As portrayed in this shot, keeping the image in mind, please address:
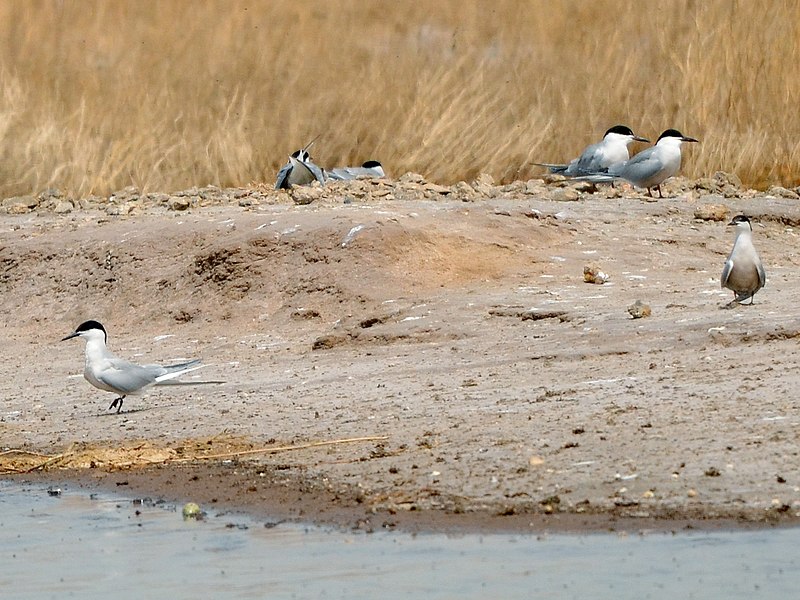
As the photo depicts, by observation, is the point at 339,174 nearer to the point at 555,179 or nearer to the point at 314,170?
the point at 314,170

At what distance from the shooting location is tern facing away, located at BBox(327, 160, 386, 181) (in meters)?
16.1

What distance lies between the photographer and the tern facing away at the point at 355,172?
53.0ft

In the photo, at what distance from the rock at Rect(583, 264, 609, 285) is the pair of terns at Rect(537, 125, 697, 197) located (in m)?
3.26

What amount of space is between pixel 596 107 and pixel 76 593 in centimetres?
1207

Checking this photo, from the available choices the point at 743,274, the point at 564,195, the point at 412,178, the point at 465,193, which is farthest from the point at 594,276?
the point at 412,178

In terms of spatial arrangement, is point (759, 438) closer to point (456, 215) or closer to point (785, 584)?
point (785, 584)

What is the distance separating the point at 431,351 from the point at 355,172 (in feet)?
21.1

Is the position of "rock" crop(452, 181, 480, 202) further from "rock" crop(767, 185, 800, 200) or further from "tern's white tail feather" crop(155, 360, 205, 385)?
"tern's white tail feather" crop(155, 360, 205, 385)

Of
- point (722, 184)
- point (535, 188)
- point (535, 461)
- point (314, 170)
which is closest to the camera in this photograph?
point (535, 461)

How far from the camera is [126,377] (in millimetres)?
9227

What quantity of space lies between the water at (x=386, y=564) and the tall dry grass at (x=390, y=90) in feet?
33.9

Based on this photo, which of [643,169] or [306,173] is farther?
[306,173]

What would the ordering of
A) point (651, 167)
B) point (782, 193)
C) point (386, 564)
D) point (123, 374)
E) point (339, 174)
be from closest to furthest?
point (386, 564) < point (123, 374) < point (651, 167) < point (782, 193) < point (339, 174)

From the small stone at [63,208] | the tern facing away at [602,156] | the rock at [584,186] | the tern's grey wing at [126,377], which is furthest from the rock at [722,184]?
the tern's grey wing at [126,377]
